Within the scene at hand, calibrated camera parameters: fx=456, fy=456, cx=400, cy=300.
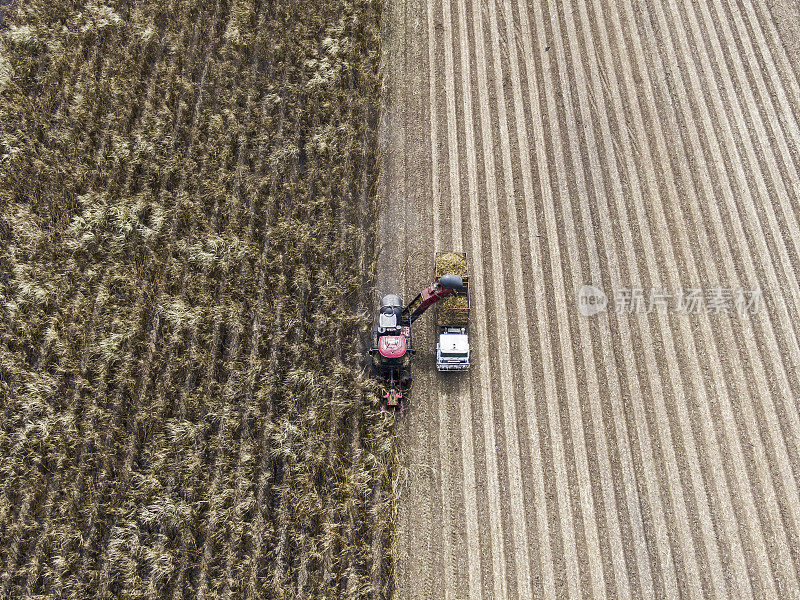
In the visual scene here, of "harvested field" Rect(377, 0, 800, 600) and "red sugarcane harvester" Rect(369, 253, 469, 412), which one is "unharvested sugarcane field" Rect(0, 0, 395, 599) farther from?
"harvested field" Rect(377, 0, 800, 600)

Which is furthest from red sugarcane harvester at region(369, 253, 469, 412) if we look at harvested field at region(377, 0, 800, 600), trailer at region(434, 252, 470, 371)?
harvested field at region(377, 0, 800, 600)

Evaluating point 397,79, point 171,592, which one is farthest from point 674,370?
point 171,592

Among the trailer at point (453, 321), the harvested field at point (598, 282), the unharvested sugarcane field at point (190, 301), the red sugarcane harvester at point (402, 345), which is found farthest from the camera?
the trailer at point (453, 321)

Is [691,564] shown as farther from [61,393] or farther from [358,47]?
[358,47]

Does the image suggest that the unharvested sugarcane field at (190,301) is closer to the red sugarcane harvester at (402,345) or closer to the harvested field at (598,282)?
the red sugarcane harvester at (402,345)

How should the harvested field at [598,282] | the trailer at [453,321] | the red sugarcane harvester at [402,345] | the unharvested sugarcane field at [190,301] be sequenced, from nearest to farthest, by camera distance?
the unharvested sugarcane field at [190,301] < the harvested field at [598,282] < the red sugarcane harvester at [402,345] < the trailer at [453,321]

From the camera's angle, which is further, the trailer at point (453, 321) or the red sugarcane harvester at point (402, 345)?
the trailer at point (453, 321)

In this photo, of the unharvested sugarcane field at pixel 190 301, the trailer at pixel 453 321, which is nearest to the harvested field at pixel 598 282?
the trailer at pixel 453 321
